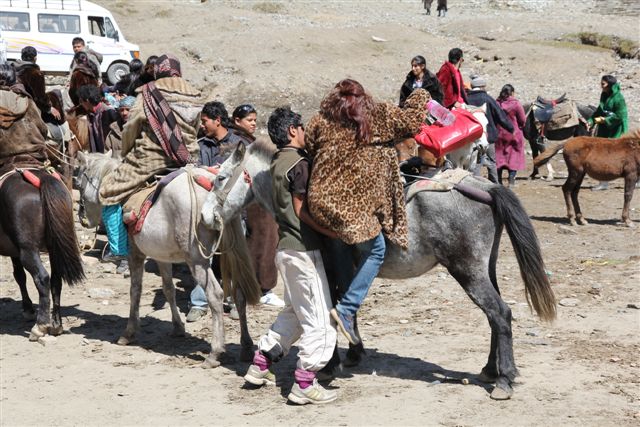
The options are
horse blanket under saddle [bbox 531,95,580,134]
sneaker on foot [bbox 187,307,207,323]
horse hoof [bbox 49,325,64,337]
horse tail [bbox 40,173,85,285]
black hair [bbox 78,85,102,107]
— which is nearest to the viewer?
horse tail [bbox 40,173,85,285]

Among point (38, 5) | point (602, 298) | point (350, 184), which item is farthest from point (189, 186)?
point (38, 5)

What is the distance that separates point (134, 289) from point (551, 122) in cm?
1078

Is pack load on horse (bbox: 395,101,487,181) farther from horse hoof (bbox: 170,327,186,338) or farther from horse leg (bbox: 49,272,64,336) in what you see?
horse leg (bbox: 49,272,64,336)

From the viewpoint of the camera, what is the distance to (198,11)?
1373 inches

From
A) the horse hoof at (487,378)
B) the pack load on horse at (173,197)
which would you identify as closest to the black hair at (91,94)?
the pack load on horse at (173,197)

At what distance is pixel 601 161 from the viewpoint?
1232cm

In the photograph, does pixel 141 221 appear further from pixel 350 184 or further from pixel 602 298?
pixel 602 298

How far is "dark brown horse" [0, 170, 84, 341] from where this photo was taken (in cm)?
785

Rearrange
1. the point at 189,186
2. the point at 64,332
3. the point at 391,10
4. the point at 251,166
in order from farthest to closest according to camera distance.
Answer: the point at 391,10 < the point at 64,332 < the point at 189,186 < the point at 251,166

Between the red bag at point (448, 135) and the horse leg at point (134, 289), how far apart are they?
2.74 meters

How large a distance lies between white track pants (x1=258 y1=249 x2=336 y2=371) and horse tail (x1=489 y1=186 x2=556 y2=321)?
4.05 ft

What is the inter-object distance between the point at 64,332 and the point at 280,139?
3.35 m

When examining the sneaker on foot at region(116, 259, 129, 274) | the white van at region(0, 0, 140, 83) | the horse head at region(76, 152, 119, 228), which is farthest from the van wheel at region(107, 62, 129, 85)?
the horse head at region(76, 152, 119, 228)

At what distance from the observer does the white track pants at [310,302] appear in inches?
233
